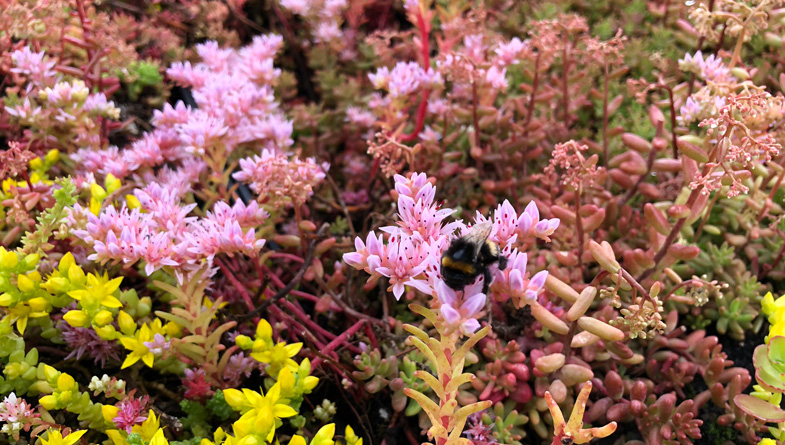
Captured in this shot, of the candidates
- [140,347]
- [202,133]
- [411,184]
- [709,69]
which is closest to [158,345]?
[140,347]

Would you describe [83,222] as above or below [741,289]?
above

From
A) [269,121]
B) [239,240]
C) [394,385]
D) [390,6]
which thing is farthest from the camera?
[390,6]

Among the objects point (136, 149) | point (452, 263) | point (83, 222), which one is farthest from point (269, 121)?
point (452, 263)

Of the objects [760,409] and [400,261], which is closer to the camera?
[400,261]

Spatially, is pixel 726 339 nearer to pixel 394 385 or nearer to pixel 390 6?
pixel 394 385

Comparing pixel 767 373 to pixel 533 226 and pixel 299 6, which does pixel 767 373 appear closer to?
pixel 533 226

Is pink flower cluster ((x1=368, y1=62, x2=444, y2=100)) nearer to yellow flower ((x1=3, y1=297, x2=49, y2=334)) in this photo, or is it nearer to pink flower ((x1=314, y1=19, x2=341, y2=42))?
pink flower ((x1=314, y1=19, x2=341, y2=42))

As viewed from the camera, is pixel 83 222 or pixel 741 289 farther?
pixel 741 289

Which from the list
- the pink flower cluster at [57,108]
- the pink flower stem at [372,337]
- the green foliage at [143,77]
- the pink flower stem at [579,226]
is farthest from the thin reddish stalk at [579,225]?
the green foliage at [143,77]

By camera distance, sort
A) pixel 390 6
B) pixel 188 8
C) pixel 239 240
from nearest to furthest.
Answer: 1. pixel 239 240
2. pixel 188 8
3. pixel 390 6
